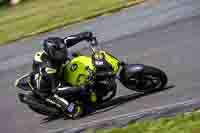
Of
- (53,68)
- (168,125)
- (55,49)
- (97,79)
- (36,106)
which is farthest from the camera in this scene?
(36,106)

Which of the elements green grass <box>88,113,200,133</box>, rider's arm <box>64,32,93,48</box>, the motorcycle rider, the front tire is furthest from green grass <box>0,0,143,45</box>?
green grass <box>88,113,200,133</box>

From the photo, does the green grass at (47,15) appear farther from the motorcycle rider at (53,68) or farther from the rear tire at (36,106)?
the motorcycle rider at (53,68)

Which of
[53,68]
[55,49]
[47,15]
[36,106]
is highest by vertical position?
[47,15]

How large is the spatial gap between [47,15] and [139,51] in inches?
302

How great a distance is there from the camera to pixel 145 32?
17188mm

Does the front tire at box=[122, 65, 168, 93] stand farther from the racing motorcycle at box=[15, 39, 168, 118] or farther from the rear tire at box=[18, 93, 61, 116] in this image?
the rear tire at box=[18, 93, 61, 116]

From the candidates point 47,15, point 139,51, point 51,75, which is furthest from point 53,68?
point 47,15

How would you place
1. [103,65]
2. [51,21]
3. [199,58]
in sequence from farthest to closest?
1. [51,21]
2. [199,58]
3. [103,65]

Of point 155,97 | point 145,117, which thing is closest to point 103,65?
point 155,97

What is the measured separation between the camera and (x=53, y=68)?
36.8 feet

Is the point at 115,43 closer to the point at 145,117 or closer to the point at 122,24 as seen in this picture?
the point at 122,24

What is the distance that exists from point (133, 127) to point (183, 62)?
4647 millimetres

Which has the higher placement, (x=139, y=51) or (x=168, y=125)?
(x=139, y=51)

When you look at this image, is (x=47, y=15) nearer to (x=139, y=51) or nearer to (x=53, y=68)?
(x=139, y=51)
